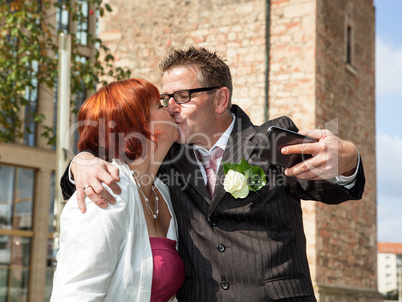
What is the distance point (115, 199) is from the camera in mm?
2980

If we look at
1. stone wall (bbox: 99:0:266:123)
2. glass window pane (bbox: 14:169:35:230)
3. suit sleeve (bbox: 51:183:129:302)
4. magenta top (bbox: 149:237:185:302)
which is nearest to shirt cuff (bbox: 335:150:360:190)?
Result: magenta top (bbox: 149:237:185:302)

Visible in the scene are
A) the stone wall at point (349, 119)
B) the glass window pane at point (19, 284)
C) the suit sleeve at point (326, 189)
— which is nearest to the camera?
the suit sleeve at point (326, 189)

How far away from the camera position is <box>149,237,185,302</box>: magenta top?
10.2 ft

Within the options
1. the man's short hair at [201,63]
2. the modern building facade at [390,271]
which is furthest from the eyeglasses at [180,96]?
the modern building facade at [390,271]

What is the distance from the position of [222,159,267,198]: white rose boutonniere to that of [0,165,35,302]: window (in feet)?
61.6

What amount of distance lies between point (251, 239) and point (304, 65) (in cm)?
900

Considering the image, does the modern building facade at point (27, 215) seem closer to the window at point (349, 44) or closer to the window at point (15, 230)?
the window at point (15, 230)

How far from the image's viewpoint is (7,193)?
21703 mm

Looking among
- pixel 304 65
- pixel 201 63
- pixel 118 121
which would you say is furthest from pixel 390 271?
pixel 118 121

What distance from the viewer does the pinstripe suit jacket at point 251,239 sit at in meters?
3.27

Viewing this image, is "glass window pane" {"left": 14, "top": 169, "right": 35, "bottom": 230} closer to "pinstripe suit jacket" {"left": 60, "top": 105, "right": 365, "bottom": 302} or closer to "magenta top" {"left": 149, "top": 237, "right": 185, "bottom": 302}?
"pinstripe suit jacket" {"left": 60, "top": 105, "right": 365, "bottom": 302}

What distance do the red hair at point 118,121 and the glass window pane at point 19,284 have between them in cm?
1896

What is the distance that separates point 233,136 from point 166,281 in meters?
1.07

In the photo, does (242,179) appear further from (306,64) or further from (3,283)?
(3,283)
